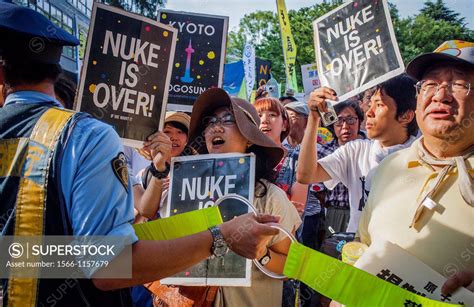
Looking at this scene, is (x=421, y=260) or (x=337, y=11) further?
(x=337, y=11)

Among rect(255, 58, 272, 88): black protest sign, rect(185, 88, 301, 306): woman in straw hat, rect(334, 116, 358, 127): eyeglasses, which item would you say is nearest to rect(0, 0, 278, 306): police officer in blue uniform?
rect(185, 88, 301, 306): woman in straw hat

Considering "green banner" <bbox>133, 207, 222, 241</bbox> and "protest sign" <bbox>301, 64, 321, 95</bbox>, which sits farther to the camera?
"protest sign" <bbox>301, 64, 321, 95</bbox>

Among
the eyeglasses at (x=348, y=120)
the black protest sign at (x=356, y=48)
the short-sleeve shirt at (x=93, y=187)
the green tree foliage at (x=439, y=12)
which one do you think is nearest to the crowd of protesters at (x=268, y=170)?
the short-sleeve shirt at (x=93, y=187)

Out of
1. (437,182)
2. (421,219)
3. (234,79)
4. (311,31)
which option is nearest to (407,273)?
(421,219)

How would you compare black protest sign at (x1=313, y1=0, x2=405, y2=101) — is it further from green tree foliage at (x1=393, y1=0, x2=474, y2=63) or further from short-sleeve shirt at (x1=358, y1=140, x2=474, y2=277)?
green tree foliage at (x1=393, y1=0, x2=474, y2=63)

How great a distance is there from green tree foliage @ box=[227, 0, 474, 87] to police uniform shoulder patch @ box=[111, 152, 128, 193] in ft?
84.7

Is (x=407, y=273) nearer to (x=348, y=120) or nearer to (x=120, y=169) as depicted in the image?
(x=120, y=169)

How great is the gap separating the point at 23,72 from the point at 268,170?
1597mm

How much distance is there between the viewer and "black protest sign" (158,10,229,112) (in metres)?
4.03

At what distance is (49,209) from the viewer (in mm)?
1597

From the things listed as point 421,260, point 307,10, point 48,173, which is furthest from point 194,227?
point 307,10

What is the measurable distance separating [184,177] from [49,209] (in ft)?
3.96

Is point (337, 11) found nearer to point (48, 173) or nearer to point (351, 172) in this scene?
point (351, 172)

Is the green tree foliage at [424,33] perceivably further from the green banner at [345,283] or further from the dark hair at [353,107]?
the green banner at [345,283]
